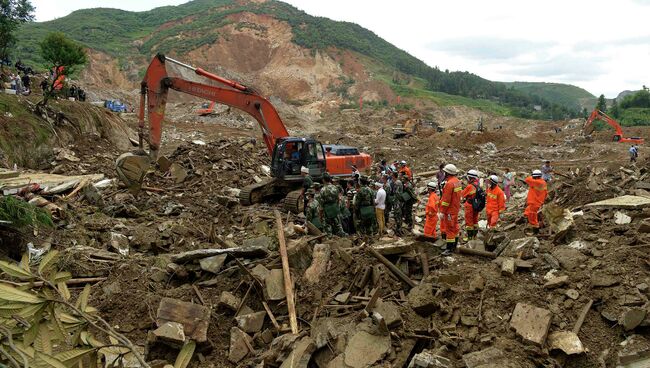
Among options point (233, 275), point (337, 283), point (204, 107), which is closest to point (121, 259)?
point (233, 275)

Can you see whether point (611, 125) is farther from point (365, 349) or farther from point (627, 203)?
point (365, 349)

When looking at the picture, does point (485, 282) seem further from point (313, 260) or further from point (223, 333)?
point (223, 333)

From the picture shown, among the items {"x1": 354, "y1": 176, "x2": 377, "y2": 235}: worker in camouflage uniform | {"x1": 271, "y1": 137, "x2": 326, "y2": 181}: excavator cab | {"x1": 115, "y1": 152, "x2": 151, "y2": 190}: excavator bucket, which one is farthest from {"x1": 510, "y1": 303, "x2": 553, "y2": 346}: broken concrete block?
{"x1": 115, "y1": 152, "x2": 151, "y2": 190}: excavator bucket

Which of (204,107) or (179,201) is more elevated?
(204,107)

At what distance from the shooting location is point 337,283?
580 centimetres

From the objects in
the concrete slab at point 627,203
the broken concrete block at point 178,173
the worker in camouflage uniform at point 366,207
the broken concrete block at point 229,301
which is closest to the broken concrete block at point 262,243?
the broken concrete block at point 229,301

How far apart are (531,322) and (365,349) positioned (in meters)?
1.73

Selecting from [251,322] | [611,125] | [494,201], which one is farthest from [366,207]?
[611,125]

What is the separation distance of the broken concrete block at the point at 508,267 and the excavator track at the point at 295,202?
21.3 feet

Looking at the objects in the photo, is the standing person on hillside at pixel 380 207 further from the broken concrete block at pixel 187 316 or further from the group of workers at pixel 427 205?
the broken concrete block at pixel 187 316

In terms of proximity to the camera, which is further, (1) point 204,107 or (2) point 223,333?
(1) point 204,107

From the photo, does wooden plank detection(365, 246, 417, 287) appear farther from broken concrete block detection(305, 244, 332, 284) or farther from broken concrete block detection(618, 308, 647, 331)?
broken concrete block detection(618, 308, 647, 331)

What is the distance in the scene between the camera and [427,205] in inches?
358

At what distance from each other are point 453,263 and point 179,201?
25.9 ft
